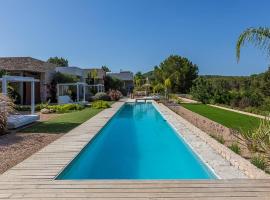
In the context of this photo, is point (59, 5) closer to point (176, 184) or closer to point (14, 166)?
point (14, 166)

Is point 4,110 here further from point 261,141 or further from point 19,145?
point 261,141

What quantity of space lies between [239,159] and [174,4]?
1510 cm

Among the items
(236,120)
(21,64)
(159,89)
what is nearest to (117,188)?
(236,120)

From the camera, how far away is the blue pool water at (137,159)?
6.96 meters

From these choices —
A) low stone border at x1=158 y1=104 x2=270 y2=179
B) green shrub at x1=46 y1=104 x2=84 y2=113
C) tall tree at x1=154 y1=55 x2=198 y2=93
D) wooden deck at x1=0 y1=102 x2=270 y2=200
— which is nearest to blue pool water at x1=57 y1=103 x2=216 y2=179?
low stone border at x1=158 y1=104 x2=270 y2=179

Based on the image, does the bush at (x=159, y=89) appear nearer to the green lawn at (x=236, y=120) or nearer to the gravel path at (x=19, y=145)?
the green lawn at (x=236, y=120)

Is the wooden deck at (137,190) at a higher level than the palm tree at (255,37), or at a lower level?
lower

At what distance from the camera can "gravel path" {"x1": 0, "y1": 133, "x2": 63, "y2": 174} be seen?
711 cm

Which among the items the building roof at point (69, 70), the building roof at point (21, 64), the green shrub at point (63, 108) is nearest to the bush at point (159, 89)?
the building roof at point (69, 70)

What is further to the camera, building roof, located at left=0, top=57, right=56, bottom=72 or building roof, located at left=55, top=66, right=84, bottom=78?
building roof, located at left=55, top=66, right=84, bottom=78

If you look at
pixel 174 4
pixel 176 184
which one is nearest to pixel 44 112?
pixel 174 4

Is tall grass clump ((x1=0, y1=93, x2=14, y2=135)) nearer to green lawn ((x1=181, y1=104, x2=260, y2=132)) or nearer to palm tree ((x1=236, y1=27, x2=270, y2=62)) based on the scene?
green lawn ((x1=181, y1=104, x2=260, y2=132))

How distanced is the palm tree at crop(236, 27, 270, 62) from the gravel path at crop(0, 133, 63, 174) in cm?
470

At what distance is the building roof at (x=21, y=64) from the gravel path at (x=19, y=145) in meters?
16.3
